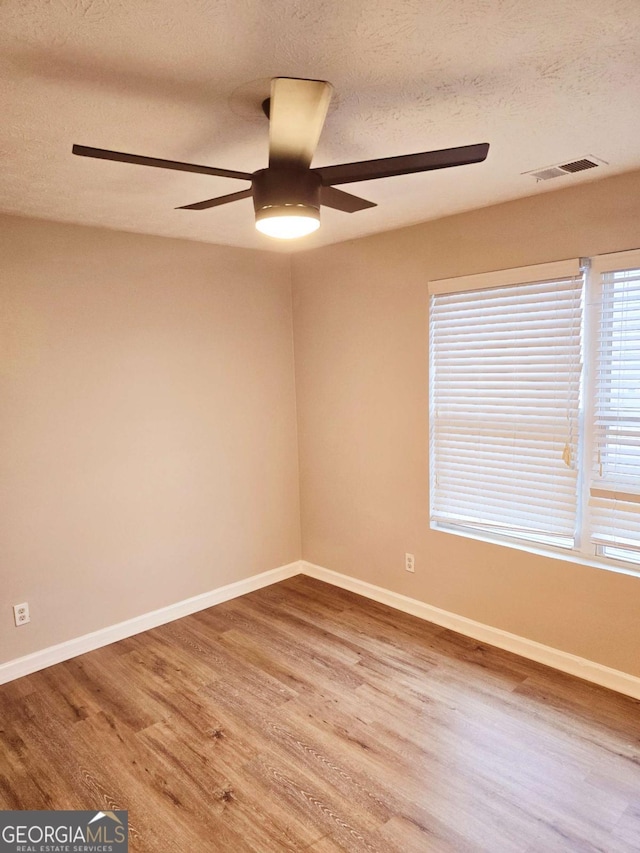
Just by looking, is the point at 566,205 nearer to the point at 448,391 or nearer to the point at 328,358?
the point at 448,391

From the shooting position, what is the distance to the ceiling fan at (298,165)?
4.68 feet

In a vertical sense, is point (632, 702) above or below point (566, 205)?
below

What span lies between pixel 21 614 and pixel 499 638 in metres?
2.65

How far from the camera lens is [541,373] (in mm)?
2840

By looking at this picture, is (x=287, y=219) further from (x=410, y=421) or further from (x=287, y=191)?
(x=410, y=421)

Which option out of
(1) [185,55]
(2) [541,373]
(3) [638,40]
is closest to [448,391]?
(2) [541,373]

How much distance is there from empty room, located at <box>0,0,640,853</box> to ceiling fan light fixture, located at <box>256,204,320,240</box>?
0.05ft

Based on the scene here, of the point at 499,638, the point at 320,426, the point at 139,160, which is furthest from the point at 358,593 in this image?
the point at 139,160

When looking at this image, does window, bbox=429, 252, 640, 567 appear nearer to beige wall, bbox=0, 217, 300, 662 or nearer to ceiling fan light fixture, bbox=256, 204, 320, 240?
beige wall, bbox=0, 217, 300, 662

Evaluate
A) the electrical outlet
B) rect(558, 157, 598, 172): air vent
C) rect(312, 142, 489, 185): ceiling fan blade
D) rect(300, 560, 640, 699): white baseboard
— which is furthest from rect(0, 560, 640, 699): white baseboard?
rect(312, 142, 489, 185): ceiling fan blade

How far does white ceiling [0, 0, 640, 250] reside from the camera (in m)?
1.31

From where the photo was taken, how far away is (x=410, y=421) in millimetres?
3480

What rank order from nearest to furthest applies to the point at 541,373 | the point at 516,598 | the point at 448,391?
the point at 541,373 < the point at 516,598 < the point at 448,391

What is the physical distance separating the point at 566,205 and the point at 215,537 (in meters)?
2.91
